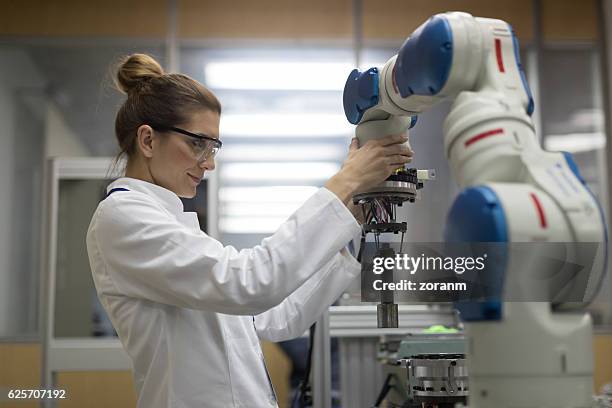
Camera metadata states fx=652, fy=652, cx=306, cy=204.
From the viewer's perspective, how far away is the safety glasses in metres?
1.22

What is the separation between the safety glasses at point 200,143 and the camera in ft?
4.00

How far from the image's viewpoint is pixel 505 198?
74 centimetres

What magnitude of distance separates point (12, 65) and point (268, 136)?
1512 millimetres

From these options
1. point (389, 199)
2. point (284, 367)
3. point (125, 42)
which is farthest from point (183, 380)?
point (125, 42)

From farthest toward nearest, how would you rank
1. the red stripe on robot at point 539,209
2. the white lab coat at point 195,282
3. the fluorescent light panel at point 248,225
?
the fluorescent light panel at point 248,225 → the white lab coat at point 195,282 → the red stripe on robot at point 539,209

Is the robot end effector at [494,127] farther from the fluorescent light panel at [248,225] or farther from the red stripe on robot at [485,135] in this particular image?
the fluorescent light panel at [248,225]

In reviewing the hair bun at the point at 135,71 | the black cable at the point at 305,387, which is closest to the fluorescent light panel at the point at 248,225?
the black cable at the point at 305,387

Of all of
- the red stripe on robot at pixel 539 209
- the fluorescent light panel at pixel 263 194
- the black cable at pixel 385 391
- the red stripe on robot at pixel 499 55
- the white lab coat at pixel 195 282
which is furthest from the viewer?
the fluorescent light panel at pixel 263 194

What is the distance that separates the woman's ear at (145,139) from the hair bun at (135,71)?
129mm

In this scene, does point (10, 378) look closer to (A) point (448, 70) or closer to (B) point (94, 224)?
(B) point (94, 224)

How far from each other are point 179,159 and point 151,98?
132 millimetres

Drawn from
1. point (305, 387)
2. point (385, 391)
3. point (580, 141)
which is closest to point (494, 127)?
point (385, 391)

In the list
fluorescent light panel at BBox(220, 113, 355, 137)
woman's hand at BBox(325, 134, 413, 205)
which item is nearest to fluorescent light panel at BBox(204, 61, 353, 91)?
fluorescent light panel at BBox(220, 113, 355, 137)

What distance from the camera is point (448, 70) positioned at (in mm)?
846
